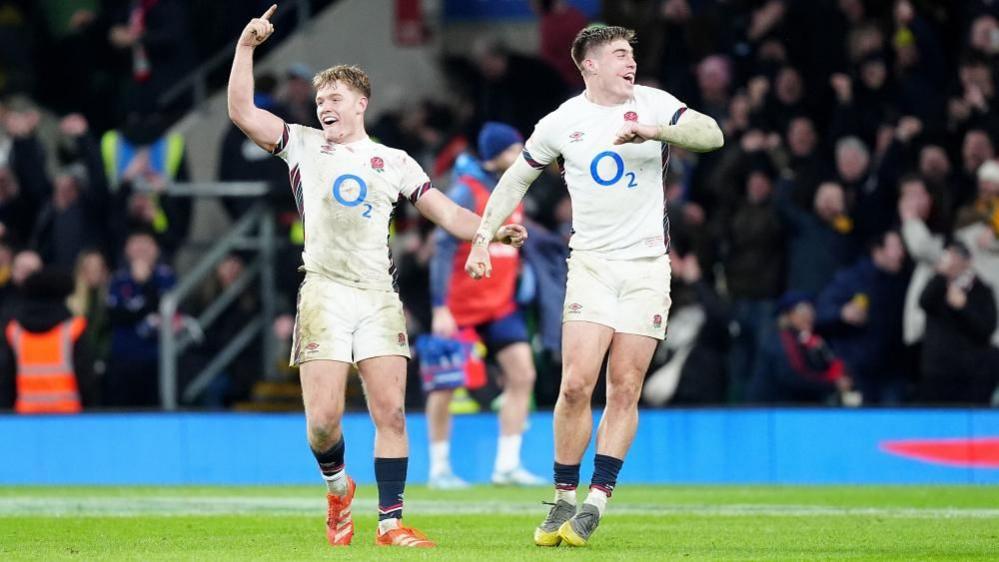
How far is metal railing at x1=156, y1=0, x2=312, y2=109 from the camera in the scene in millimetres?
21172

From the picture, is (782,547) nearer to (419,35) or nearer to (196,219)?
(196,219)

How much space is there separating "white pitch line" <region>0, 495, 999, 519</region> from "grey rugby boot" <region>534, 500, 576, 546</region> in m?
2.47

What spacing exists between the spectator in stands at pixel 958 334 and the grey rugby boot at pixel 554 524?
7.03 meters

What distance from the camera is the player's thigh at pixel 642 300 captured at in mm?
9852

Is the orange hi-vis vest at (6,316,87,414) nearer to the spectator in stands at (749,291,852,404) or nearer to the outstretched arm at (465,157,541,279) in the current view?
the spectator in stands at (749,291,852,404)

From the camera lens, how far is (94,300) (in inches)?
727

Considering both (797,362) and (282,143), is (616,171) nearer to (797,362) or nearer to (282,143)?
(282,143)

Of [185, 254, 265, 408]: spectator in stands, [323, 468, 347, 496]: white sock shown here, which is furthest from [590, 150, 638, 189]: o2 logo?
[185, 254, 265, 408]: spectator in stands

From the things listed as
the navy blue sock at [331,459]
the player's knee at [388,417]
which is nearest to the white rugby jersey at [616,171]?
the player's knee at [388,417]

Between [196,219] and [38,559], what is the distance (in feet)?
38.7

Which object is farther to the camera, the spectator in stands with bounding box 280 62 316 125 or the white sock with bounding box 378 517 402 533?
the spectator in stands with bounding box 280 62 316 125

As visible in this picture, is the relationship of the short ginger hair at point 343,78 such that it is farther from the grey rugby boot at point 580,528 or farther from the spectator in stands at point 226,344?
the spectator in stands at point 226,344

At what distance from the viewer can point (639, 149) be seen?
9.87m

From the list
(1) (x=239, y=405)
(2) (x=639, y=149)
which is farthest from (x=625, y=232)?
(1) (x=239, y=405)
